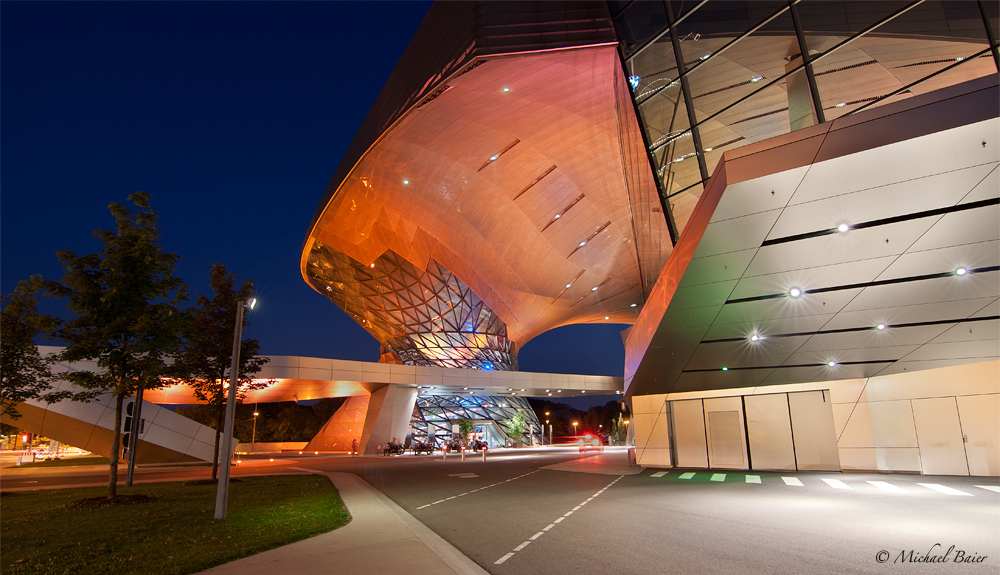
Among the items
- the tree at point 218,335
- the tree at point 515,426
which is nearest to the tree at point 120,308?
the tree at point 218,335

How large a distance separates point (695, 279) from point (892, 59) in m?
6.75

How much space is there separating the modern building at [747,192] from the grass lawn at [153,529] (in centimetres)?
898

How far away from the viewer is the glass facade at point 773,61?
9.72m

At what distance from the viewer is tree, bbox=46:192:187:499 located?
12859 mm

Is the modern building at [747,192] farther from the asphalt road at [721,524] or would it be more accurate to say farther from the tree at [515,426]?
the tree at [515,426]

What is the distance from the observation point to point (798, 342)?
1519cm

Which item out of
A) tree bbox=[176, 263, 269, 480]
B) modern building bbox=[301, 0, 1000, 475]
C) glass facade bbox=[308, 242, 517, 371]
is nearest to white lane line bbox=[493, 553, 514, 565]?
modern building bbox=[301, 0, 1000, 475]

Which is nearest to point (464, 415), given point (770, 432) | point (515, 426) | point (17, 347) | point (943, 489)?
point (515, 426)

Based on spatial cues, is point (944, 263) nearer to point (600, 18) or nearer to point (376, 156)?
point (600, 18)

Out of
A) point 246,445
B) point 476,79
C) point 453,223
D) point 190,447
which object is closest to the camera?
point 476,79

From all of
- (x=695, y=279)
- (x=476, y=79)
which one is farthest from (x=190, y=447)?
(x=695, y=279)

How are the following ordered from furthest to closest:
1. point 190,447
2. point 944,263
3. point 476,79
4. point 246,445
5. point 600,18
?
point 246,445, point 190,447, point 476,79, point 600,18, point 944,263

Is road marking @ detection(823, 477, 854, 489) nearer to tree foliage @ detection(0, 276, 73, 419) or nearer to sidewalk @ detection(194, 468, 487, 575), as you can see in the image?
sidewalk @ detection(194, 468, 487, 575)

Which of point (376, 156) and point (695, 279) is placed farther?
point (376, 156)
